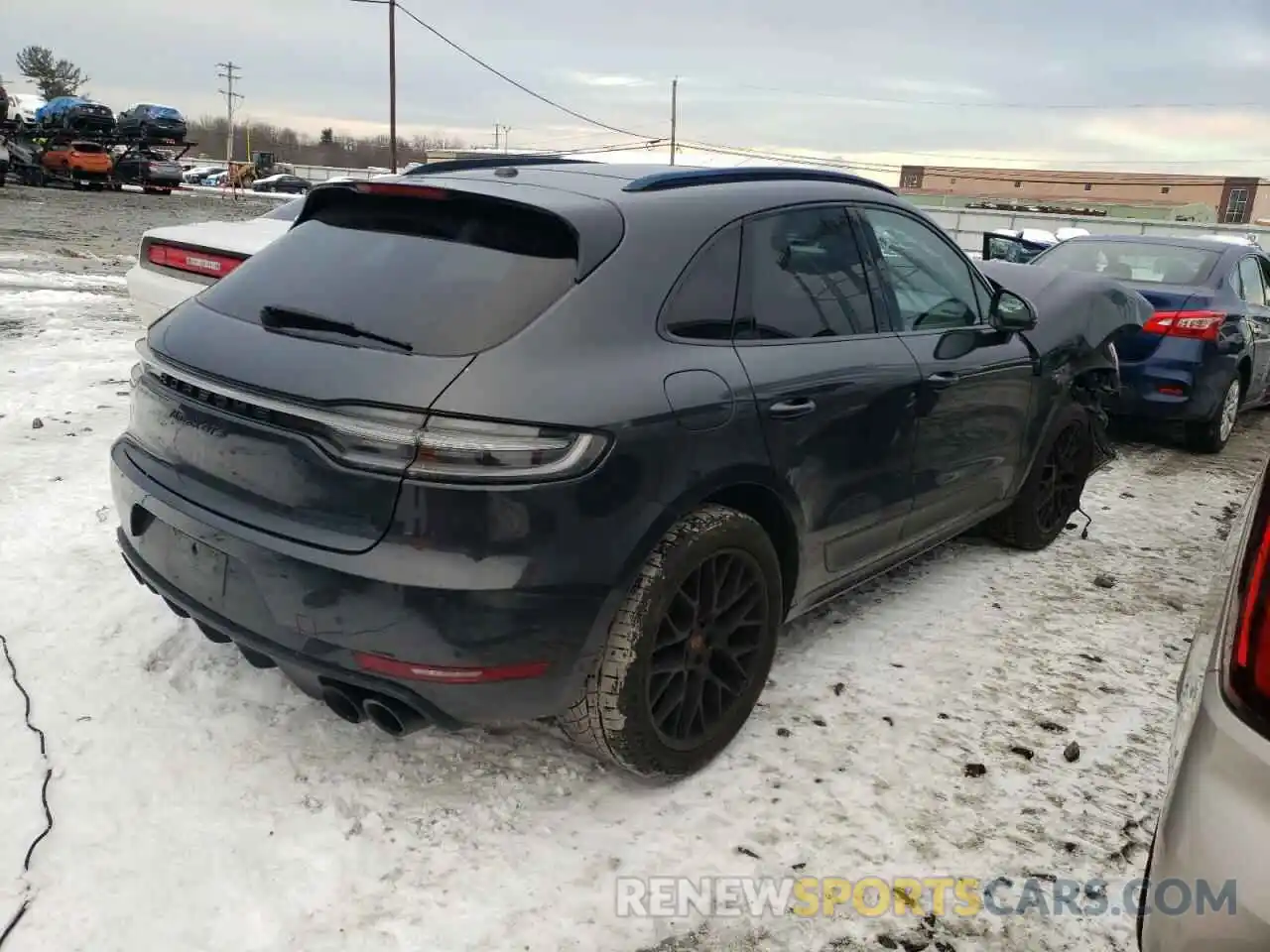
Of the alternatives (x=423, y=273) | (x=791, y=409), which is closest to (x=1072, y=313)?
(x=791, y=409)

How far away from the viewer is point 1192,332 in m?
6.65

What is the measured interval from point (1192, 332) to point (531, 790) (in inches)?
235

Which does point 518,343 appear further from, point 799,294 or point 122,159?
point 122,159

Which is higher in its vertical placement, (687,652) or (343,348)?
(343,348)

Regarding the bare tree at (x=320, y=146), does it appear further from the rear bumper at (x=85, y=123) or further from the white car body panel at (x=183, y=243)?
the white car body panel at (x=183, y=243)

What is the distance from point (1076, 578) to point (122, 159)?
120 feet

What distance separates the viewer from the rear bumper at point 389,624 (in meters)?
2.20

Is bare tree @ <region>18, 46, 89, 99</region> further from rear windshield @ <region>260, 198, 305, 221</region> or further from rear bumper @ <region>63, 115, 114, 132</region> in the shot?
rear windshield @ <region>260, 198, 305, 221</region>

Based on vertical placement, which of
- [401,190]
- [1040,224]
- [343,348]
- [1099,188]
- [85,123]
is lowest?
[343,348]

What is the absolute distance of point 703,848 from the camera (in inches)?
99.7

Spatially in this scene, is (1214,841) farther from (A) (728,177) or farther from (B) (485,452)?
(A) (728,177)

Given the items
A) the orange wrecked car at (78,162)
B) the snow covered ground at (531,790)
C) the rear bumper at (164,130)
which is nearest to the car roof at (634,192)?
the snow covered ground at (531,790)

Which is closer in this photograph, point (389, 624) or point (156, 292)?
point (389, 624)

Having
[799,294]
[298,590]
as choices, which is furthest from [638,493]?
[799,294]
